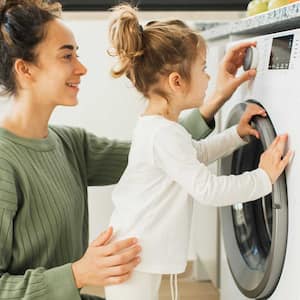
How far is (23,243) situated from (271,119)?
0.61 meters

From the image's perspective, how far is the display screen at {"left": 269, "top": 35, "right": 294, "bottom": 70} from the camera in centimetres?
106

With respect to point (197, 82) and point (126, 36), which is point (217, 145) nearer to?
point (197, 82)

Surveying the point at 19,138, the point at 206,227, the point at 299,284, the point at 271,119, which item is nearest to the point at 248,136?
the point at 271,119

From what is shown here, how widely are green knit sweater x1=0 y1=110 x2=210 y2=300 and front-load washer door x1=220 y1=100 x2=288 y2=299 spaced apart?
0.14 meters

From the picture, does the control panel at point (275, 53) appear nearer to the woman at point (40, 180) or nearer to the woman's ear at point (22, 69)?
the woman at point (40, 180)

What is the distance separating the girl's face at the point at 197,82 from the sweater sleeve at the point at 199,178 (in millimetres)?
129

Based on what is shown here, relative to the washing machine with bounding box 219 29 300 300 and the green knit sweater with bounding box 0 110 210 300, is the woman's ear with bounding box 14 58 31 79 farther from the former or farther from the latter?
the washing machine with bounding box 219 29 300 300

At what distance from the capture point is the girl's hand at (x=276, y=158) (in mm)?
1071

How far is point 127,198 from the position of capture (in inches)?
47.9

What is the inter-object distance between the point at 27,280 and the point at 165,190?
351mm

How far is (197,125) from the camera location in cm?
146

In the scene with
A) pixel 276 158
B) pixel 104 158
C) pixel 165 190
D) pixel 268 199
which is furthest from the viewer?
pixel 104 158

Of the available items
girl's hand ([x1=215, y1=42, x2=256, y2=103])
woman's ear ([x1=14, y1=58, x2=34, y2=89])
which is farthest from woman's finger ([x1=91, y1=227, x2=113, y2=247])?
girl's hand ([x1=215, y1=42, x2=256, y2=103])

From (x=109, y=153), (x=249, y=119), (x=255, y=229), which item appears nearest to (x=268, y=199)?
(x=255, y=229)
